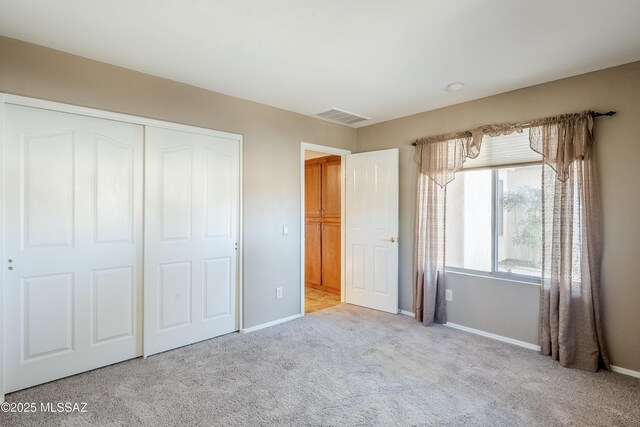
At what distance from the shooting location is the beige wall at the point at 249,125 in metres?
2.41

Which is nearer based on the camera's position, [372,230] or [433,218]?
[433,218]

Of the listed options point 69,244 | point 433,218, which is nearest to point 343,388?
point 433,218

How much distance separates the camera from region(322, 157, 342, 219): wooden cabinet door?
16.3ft

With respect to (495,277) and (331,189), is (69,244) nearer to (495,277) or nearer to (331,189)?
(331,189)

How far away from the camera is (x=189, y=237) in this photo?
3148mm

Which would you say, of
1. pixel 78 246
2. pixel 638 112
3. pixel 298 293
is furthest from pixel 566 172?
pixel 78 246

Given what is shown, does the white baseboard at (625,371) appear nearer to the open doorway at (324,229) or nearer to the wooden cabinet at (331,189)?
the open doorway at (324,229)

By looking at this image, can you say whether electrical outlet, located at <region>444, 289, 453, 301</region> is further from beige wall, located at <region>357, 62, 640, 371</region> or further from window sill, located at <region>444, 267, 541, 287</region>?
window sill, located at <region>444, 267, 541, 287</region>

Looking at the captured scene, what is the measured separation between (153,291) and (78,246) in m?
0.70

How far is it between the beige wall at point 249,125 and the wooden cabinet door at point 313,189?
2.89 ft

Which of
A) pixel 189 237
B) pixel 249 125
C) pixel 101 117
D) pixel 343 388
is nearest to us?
pixel 343 388

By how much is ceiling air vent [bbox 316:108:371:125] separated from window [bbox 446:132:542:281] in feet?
4.66

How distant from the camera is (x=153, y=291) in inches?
116

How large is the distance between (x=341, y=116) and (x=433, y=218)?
5.46ft
